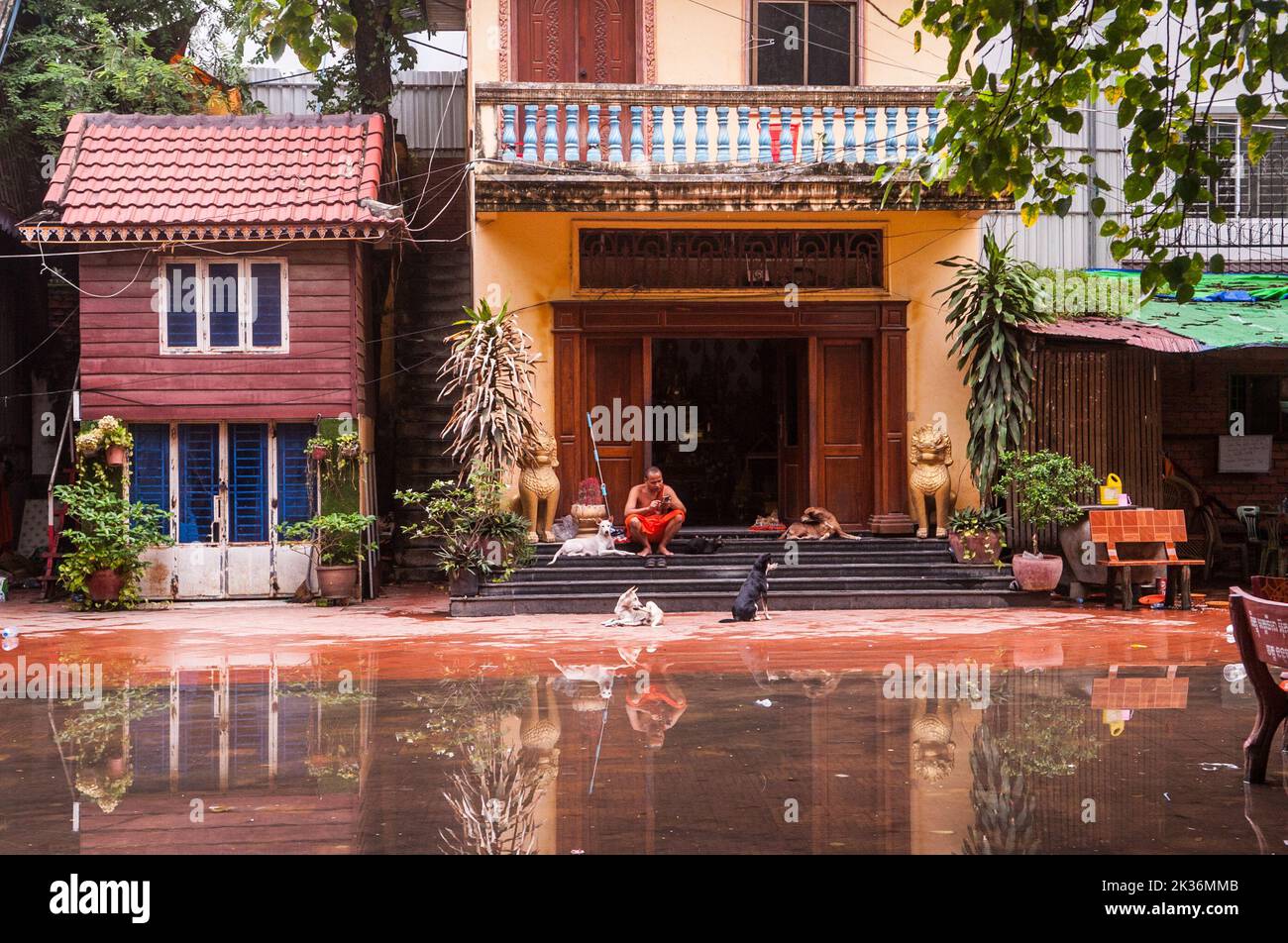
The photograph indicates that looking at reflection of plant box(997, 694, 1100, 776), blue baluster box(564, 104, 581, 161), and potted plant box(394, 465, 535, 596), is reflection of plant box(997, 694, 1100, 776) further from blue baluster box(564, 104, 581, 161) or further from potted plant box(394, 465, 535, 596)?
blue baluster box(564, 104, 581, 161)

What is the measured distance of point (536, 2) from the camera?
1542 centimetres

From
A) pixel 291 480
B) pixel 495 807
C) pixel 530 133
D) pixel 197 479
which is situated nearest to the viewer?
pixel 495 807

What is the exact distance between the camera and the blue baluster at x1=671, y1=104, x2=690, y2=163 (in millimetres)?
14328

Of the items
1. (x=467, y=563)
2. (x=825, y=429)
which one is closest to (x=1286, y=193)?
(x=825, y=429)

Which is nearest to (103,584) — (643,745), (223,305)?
(223,305)

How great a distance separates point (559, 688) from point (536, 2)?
994 centimetres

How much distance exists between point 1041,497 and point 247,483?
9.29m

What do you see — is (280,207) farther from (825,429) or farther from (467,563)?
(825,429)

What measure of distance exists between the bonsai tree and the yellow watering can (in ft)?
0.69

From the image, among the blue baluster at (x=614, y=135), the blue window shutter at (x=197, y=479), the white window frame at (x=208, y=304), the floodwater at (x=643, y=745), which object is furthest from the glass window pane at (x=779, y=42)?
the blue window shutter at (x=197, y=479)

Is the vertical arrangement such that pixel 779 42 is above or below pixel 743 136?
above

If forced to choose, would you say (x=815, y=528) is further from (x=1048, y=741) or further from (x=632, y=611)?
(x=1048, y=741)

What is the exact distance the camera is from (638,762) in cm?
651
